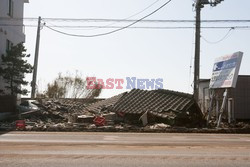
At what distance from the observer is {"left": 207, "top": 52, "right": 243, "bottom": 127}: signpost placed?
21.1 metres

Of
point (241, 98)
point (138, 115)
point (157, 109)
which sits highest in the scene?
point (241, 98)

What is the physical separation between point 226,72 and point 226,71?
0.21ft

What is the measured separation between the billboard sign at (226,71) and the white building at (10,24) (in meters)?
16.1

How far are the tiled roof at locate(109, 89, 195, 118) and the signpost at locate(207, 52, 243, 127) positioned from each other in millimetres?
2139

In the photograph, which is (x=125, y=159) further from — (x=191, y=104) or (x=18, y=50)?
(x=18, y=50)

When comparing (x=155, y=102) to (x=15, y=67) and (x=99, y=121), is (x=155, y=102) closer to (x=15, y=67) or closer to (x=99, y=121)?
(x=99, y=121)


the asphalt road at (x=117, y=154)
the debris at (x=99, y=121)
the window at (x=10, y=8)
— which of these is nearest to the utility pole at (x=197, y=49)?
the debris at (x=99, y=121)

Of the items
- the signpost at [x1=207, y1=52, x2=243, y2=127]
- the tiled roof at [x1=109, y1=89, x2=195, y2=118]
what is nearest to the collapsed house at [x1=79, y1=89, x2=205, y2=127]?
the tiled roof at [x1=109, y1=89, x2=195, y2=118]

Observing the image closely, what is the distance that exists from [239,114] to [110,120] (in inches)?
341

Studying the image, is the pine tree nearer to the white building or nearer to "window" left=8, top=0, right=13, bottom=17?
the white building

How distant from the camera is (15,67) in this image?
30.3 m

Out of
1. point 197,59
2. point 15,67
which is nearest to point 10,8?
point 15,67

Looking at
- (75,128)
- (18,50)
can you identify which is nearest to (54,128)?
(75,128)

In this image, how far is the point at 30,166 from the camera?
8.41 metres
